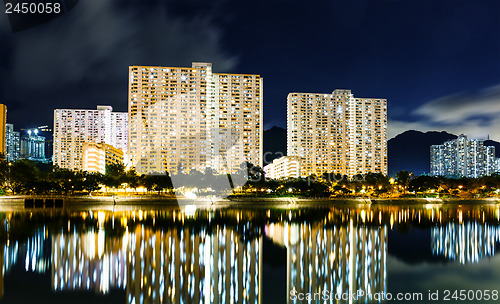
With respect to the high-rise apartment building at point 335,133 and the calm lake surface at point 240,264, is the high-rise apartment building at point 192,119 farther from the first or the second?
the calm lake surface at point 240,264

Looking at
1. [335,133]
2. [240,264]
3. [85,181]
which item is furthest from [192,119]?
[240,264]

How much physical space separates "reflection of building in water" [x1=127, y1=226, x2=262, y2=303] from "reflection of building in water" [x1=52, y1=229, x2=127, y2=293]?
0.65 m

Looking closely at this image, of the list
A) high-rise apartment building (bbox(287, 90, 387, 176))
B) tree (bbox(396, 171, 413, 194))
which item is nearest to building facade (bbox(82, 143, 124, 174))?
high-rise apartment building (bbox(287, 90, 387, 176))

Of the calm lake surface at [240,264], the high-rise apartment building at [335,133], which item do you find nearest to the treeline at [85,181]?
the calm lake surface at [240,264]

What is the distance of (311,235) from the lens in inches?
1040

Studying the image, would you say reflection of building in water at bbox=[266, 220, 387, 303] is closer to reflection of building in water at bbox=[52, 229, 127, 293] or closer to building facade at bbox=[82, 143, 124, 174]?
reflection of building in water at bbox=[52, 229, 127, 293]

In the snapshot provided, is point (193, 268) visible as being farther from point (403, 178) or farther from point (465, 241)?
point (403, 178)

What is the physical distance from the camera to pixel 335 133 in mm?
147500

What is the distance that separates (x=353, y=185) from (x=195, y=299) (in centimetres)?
8671

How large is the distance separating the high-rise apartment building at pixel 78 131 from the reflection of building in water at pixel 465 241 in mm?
163601

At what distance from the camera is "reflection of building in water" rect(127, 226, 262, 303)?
1281cm

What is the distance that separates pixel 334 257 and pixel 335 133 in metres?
132

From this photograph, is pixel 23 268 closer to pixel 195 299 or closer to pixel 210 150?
pixel 195 299

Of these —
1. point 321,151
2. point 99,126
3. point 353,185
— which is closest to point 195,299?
point 353,185
